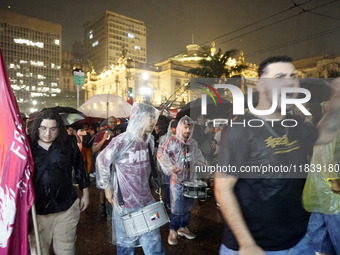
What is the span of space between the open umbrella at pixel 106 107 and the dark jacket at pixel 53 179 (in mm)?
5880

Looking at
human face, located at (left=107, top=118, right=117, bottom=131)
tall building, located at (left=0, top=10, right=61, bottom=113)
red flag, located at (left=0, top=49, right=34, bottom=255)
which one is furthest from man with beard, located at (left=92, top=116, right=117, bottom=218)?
tall building, located at (left=0, top=10, right=61, bottom=113)

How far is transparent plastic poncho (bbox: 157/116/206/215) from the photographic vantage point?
4.24 m

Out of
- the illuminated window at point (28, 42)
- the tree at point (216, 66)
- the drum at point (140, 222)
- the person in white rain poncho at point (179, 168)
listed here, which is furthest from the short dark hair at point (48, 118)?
the illuminated window at point (28, 42)

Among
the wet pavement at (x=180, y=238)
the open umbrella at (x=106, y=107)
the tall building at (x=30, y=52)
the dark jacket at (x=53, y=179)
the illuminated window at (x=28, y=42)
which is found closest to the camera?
the dark jacket at (x=53, y=179)

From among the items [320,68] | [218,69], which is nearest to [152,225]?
[218,69]

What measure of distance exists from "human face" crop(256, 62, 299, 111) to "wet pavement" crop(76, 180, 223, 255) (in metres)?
2.99

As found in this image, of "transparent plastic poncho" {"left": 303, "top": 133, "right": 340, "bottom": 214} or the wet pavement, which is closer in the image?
"transparent plastic poncho" {"left": 303, "top": 133, "right": 340, "bottom": 214}

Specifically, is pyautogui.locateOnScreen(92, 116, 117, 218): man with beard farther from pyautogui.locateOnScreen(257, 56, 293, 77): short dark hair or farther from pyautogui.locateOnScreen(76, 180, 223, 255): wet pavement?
pyautogui.locateOnScreen(257, 56, 293, 77): short dark hair

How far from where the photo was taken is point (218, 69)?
21078 mm

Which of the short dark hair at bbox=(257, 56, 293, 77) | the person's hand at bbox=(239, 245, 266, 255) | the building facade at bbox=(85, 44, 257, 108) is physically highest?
the building facade at bbox=(85, 44, 257, 108)

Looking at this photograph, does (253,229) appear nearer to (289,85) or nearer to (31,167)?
(289,85)

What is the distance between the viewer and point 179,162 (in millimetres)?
→ 4414

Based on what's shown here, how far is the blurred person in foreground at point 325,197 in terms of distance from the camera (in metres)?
2.66

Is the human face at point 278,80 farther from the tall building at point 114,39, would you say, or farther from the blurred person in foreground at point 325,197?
the tall building at point 114,39
